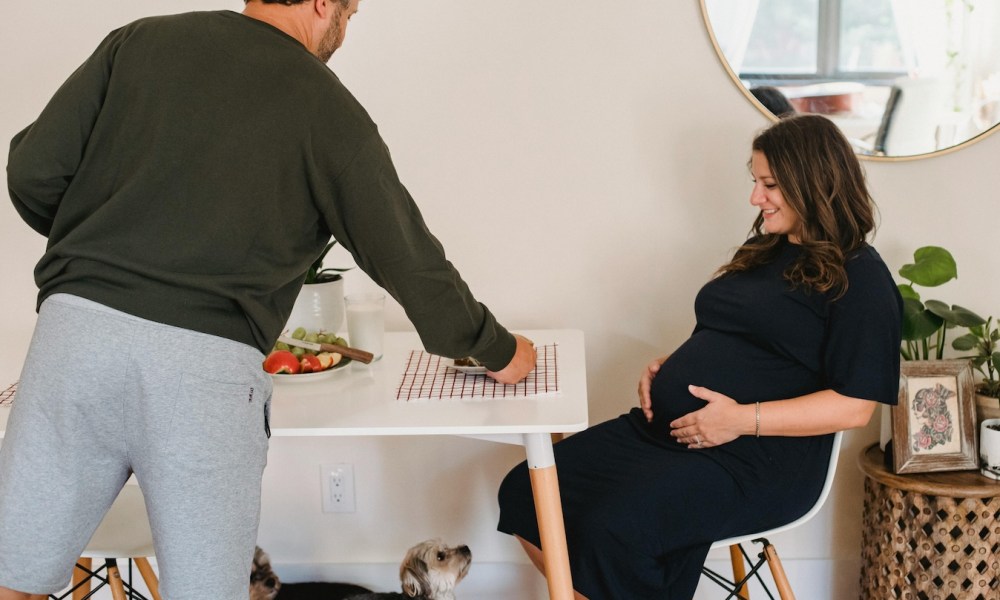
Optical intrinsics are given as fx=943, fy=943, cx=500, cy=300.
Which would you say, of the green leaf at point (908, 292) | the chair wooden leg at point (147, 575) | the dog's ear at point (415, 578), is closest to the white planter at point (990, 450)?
the green leaf at point (908, 292)

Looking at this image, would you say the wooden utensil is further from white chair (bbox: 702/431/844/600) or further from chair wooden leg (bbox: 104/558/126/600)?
A: white chair (bbox: 702/431/844/600)

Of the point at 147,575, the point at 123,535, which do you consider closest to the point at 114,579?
the point at 123,535

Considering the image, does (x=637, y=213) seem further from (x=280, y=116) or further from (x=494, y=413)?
(x=280, y=116)

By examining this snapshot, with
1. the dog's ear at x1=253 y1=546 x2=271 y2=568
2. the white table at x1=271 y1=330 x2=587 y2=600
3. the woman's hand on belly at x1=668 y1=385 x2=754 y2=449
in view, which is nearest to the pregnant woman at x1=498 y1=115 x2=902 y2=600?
the woman's hand on belly at x1=668 y1=385 x2=754 y2=449

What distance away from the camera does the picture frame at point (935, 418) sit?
76.5 inches

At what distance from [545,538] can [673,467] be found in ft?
0.95

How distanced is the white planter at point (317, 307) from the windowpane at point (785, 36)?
1061 mm

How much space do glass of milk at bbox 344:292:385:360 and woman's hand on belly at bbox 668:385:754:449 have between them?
61 centimetres

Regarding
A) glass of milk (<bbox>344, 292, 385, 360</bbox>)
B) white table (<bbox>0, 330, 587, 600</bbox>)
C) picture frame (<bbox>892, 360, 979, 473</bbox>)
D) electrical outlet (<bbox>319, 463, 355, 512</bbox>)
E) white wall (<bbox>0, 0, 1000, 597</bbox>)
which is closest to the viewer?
white table (<bbox>0, 330, 587, 600</bbox>)

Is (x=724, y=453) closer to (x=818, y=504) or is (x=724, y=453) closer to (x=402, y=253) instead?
(x=818, y=504)

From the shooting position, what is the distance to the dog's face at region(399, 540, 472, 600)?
1.93 meters

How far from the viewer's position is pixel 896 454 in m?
1.95

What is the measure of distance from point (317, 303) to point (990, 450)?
140 centimetres

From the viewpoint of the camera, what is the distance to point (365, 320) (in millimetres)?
1836
